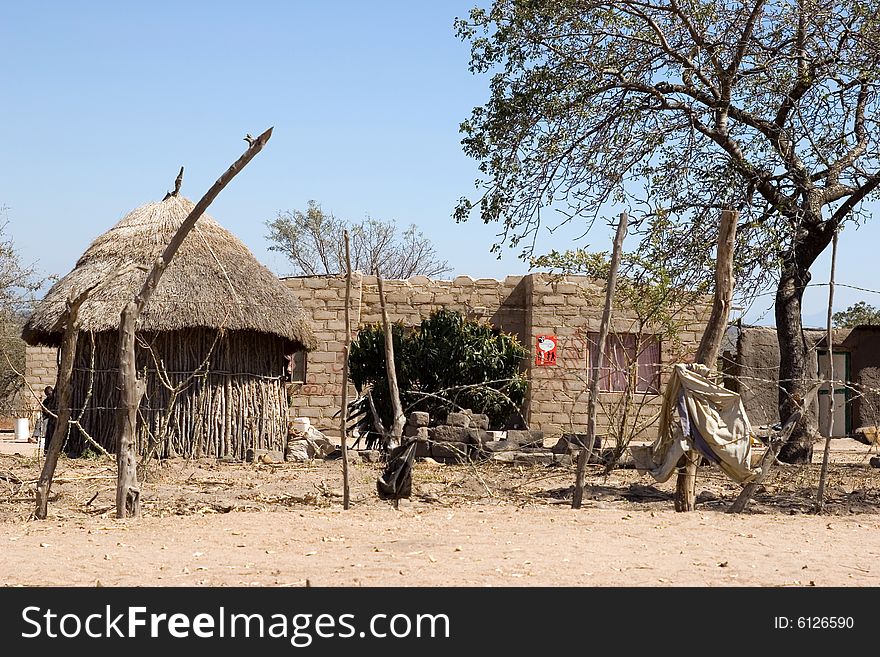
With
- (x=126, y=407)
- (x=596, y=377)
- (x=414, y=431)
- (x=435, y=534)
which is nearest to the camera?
(x=435, y=534)

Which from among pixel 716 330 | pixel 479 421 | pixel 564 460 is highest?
pixel 716 330

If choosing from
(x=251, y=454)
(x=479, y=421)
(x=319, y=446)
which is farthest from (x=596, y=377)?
(x=319, y=446)

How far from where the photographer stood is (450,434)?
12070 millimetres

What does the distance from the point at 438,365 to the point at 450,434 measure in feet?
6.23

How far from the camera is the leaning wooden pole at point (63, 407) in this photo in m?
7.06

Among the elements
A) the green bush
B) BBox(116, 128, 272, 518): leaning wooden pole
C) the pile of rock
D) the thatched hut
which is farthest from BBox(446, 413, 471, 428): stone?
BBox(116, 128, 272, 518): leaning wooden pole

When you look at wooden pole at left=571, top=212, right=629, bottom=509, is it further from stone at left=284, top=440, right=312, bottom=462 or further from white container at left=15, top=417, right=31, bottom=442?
white container at left=15, top=417, right=31, bottom=442

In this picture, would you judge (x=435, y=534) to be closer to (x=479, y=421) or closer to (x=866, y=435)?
(x=479, y=421)

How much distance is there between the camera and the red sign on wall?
17.3 metres

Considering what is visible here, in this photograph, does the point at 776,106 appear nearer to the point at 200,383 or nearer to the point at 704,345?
the point at 704,345
